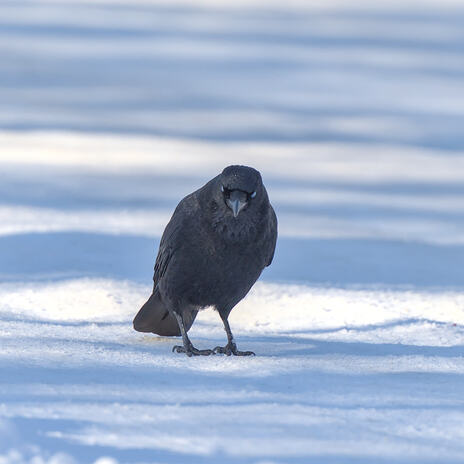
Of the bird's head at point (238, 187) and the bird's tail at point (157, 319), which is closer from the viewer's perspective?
the bird's head at point (238, 187)

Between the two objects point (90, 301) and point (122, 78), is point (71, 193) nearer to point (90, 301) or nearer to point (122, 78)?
point (90, 301)

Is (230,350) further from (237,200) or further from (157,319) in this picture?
(237,200)

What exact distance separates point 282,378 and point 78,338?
3.39 feet

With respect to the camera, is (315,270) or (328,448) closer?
(328,448)

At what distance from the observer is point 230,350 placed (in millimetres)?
4949

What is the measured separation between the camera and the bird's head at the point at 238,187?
4621mm

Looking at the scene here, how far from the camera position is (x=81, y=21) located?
56.3 feet

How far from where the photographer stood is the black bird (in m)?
4.70

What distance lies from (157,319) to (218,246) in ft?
2.13

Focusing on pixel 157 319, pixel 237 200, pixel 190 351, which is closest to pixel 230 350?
pixel 190 351

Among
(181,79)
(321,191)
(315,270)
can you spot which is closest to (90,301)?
(315,270)

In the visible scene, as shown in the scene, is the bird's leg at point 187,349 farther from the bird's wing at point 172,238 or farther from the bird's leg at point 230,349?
the bird's wing at point 172,238

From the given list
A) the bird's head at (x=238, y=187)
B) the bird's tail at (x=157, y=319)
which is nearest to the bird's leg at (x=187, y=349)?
the bird's tail at (x=157, y=319)

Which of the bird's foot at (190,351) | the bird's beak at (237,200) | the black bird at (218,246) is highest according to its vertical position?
the bird's beak at (237,200)
